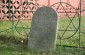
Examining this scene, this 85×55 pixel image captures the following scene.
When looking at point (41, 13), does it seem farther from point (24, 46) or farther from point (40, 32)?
point (24, 46)

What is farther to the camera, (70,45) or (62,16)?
(62,16)

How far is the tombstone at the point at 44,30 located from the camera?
7.37 metres

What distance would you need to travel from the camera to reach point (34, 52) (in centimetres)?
743

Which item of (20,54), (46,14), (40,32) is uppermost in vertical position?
(46,14)

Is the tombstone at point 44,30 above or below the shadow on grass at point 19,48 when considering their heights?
above

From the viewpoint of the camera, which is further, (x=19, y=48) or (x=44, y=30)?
(x=19, y=48)

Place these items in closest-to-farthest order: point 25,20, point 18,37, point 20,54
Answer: point 20,54, point 18,37, point 25,20

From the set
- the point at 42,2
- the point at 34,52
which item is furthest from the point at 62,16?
the point at 34,52

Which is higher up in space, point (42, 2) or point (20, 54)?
point (42, 2)

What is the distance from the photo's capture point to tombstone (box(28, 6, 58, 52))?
737 cm

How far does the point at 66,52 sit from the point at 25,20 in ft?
20.2

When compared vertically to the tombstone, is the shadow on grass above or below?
below

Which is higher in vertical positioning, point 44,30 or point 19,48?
point 44,30

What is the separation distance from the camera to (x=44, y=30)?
7.46 metres
